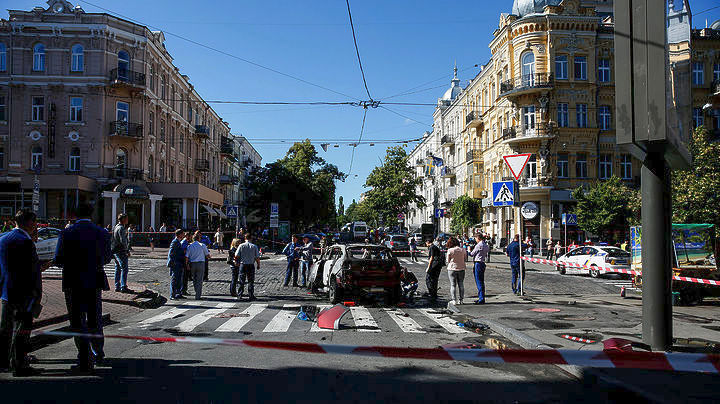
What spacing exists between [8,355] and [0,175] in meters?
35.0

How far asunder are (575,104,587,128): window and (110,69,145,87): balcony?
3242 centimetres

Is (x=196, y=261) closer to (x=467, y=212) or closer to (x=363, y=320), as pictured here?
(x=363, y=320)

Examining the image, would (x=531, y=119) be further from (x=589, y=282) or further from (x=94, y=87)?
(x=94, y=87)

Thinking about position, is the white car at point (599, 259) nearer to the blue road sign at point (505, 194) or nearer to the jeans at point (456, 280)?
the blue road sign at point (505, 194)

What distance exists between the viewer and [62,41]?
113 feet

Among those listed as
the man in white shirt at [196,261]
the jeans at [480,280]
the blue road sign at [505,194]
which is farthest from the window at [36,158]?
the jeans at [480,280]

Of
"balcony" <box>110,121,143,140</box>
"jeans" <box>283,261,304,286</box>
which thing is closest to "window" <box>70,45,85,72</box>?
"balcony" <box>110,121,143,140</box>

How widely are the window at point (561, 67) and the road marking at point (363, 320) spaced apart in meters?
32.0

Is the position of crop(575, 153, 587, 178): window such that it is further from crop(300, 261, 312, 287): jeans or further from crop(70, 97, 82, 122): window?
crop(70, 97, 82, 122): window

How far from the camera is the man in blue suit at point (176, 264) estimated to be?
1296 cm

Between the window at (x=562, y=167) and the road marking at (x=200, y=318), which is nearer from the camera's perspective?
the road marking at (x=200, y=318)

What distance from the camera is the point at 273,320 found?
1008 cm

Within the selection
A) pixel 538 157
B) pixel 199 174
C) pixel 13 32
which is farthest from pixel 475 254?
pixel 199 174

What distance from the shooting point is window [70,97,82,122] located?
34.8 m
